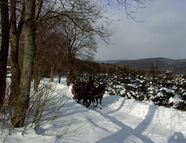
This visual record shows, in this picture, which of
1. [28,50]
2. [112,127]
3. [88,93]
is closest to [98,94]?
[88,93]

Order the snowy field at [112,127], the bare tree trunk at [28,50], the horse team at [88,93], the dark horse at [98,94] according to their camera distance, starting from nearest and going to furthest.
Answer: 1. the snowy field at [112,127]
2. the bare tree trunk at [28,50]
3. the horse team at [88,93]
4. the dark horse at [98,94]

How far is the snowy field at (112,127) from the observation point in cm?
915

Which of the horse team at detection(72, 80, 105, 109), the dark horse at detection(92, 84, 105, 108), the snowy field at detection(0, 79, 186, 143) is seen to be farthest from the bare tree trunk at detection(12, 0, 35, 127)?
the dark horse at detection(92, 84, 105, 108)

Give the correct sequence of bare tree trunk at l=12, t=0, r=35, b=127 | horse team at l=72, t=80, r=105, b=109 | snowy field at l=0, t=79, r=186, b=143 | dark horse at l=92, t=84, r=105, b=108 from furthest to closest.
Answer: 1. dark horse at l=92, t=84, r=105, b=108
2. horse team at l=72, t=80, r=105, b=109
3. bare tree trunk at l=12, t=0, r=35, b=127
4. snowy field at l=0, t=79, r=186, b=143

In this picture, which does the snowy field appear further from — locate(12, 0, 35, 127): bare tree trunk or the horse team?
locate(12, 0, 35, 127): bare tree trunk

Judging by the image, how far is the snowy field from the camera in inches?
360

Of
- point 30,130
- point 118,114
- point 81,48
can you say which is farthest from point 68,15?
point 81,48

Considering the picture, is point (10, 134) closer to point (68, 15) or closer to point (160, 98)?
point (68, 15)

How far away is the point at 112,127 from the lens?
12148 millimetres

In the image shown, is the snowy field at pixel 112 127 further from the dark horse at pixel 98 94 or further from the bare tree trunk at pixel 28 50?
the bare tree trunk at pixel 28 50

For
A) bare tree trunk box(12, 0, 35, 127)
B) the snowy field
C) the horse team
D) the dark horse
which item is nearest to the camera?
the snowy field

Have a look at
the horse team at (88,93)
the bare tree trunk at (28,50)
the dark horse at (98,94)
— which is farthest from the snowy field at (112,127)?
the bare tree trunk at (28,50)

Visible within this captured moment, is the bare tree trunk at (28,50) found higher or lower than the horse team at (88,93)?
higher

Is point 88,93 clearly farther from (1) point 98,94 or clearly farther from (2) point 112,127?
(2) point 112,127
